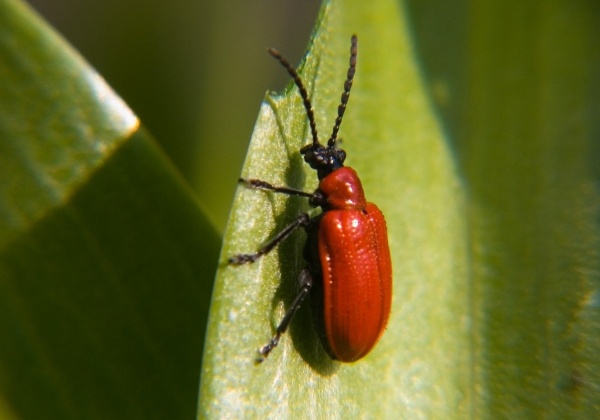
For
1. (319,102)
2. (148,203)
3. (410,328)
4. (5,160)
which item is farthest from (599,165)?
(5,160)

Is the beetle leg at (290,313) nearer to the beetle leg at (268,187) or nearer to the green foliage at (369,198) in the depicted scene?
the green foliage at (369,198)

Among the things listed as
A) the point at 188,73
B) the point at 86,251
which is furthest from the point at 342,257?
the point at 188,73

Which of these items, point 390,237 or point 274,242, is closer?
point 274,242

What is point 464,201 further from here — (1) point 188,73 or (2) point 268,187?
(1) point 188,73

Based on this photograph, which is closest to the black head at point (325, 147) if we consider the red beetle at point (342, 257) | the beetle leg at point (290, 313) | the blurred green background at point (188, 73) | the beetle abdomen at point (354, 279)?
the red beetle at point (342, 257)

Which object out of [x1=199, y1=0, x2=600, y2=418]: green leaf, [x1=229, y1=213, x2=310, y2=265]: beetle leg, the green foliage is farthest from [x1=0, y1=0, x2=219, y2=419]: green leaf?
[x1=199, y1=0, x2=600, y2=418]: green leaf

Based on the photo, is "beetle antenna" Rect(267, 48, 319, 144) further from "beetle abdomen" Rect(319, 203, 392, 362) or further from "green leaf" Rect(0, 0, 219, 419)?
"green leaf" Rect(0, 0, 219, 419)

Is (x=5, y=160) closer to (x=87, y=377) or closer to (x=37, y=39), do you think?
(x=37, y=39)
